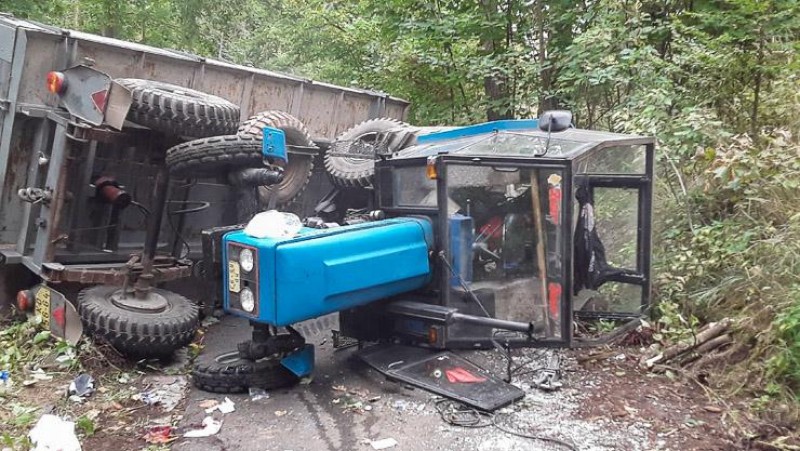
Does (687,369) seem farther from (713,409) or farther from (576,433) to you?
(576,433)

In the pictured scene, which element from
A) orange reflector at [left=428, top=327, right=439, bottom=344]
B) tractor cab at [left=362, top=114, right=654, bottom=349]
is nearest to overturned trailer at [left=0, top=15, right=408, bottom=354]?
tractor cab at [left=362, top=114, right=654, bottom=349]

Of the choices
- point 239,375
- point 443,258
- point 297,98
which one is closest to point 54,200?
point 239,375

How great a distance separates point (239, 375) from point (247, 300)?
636mm

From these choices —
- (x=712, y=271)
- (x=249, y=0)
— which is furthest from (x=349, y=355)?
(x=249, y=0)

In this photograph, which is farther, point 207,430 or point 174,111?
point 174,111

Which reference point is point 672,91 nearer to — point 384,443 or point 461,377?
point 461,377

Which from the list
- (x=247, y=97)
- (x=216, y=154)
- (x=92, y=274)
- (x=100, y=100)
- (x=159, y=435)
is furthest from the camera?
(x=247, y=97)

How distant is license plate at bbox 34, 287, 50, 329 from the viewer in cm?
478

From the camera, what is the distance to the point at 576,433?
3.57 m

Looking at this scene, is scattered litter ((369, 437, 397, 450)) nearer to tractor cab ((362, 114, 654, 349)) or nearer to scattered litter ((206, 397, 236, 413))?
tractor cab ((362, 114, 654, 349))

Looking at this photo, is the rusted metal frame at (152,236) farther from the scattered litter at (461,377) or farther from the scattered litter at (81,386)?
the scattered litter at (461,377)

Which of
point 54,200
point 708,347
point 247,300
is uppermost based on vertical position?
point 54,200

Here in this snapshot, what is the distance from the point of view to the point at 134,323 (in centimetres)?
443

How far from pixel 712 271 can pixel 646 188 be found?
907 millimetres
